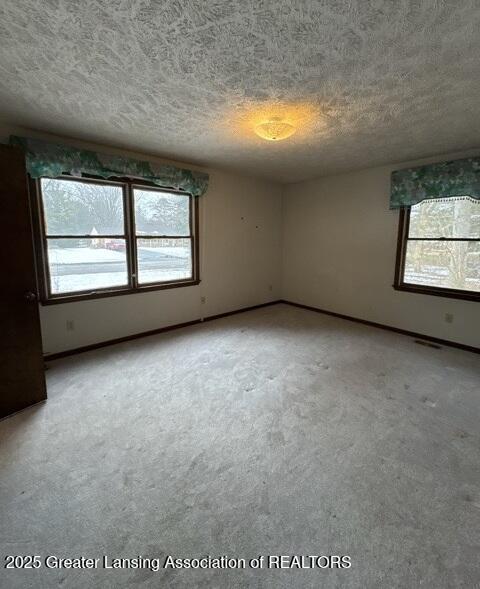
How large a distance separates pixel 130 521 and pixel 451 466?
1835 millimetres

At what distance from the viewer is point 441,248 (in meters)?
3.53

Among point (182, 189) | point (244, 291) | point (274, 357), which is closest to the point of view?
point (274, 357)

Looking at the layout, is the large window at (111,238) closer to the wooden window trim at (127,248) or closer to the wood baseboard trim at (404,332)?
the wooden window trim at (127,248)

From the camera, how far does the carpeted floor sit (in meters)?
1.21

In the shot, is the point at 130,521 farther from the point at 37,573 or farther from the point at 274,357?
the point at 274,357

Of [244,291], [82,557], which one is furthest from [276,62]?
[244,291]

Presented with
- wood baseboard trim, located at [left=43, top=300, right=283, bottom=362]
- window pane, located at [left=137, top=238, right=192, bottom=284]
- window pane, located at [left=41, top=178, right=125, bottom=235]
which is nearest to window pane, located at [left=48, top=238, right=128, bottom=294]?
window pane, located at [left=41, top=178, right=125, bottom=235]

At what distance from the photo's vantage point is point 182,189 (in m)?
3.85

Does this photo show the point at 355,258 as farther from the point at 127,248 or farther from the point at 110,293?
the point at 110,293

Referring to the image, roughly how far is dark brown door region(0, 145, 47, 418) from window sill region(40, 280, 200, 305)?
970 millimetres

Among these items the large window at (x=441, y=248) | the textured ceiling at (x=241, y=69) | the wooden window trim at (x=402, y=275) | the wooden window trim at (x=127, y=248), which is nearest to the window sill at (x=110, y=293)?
the wooden window trim at (x=127, y=248)

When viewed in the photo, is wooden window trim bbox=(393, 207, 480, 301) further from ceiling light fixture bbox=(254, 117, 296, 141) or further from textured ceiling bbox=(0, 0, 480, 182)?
ceiling light fixture bbox=(254, 117, 296, 141)

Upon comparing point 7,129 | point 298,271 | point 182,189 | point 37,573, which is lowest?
point 37,573

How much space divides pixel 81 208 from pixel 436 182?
417 centimetres
